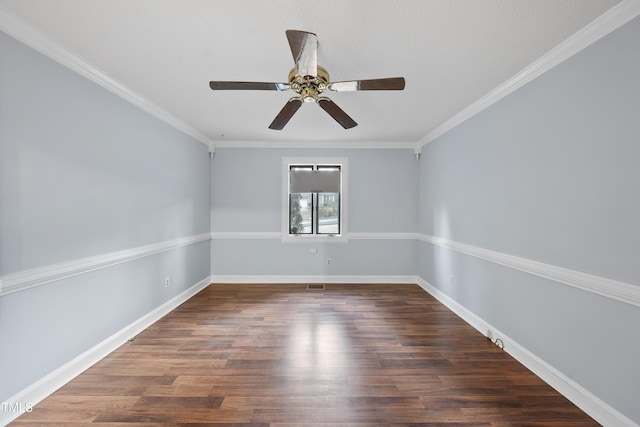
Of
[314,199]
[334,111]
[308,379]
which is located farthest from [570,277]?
[314,199]

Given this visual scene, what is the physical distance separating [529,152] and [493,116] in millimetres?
676

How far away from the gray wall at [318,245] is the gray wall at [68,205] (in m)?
1.58

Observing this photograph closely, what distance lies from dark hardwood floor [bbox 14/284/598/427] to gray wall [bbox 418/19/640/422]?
1.18 feet

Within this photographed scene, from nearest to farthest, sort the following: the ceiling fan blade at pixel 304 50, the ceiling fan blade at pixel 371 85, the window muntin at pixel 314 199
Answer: the ceiling fan blade at pixel 304 50 < the ceiling fan blade at pixel 371 85 < the window muntin at pixel 314 199

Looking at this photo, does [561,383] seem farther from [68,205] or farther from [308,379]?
[68,205]

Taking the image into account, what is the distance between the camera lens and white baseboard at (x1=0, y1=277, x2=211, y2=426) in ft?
5.96

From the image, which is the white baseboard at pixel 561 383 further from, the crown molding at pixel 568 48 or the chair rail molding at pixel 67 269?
the chair rail molding at pixel 67 269

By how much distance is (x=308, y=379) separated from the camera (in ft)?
7.16

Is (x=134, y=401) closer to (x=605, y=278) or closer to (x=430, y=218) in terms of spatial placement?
(x=605, y=278)

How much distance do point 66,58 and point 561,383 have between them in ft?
14.6

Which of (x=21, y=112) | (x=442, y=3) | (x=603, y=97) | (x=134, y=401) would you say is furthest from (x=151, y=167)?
(x=603, y=97)

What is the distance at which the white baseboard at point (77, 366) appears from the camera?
1817 mm

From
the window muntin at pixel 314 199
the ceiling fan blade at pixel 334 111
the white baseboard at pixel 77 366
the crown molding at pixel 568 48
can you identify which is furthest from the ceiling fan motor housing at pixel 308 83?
the window muntin at pixel 314 199

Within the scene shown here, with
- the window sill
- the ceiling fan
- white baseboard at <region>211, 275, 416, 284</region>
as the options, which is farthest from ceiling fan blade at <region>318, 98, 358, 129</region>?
white baseboard at <region>211, 275, 416, 284</region>
